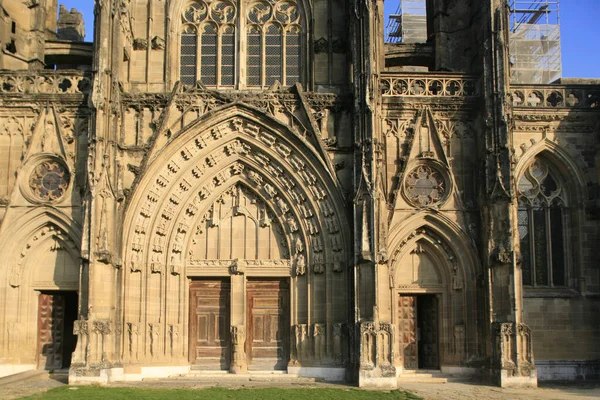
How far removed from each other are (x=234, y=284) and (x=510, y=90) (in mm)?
9278

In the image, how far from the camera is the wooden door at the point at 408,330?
2141 cm

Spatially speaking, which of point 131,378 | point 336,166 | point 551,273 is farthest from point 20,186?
point 551,273

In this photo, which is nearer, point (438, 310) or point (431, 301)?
point (438, 310)

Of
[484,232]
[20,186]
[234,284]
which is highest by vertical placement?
[20,186]

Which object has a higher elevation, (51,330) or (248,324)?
(248,324)

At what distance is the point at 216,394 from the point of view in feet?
56.1

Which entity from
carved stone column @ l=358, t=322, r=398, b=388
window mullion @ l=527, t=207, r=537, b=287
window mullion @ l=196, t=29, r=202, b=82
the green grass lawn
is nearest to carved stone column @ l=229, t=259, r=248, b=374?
the green grass lawn

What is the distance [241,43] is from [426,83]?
5.51 m

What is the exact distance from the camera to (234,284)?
21.8m

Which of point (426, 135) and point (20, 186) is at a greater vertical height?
point (426, 135)

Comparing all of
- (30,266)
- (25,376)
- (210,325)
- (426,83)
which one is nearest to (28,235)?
(30,266)

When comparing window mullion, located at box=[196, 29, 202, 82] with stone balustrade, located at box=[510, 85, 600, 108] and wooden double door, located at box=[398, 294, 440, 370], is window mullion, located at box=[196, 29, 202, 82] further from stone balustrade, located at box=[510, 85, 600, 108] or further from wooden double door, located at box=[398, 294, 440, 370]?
stone balustrade, located at box=[510, 85, 600, 108]

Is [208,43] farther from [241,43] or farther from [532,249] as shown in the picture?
[532,249]

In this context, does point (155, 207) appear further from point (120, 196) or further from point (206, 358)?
point (206, 358)
